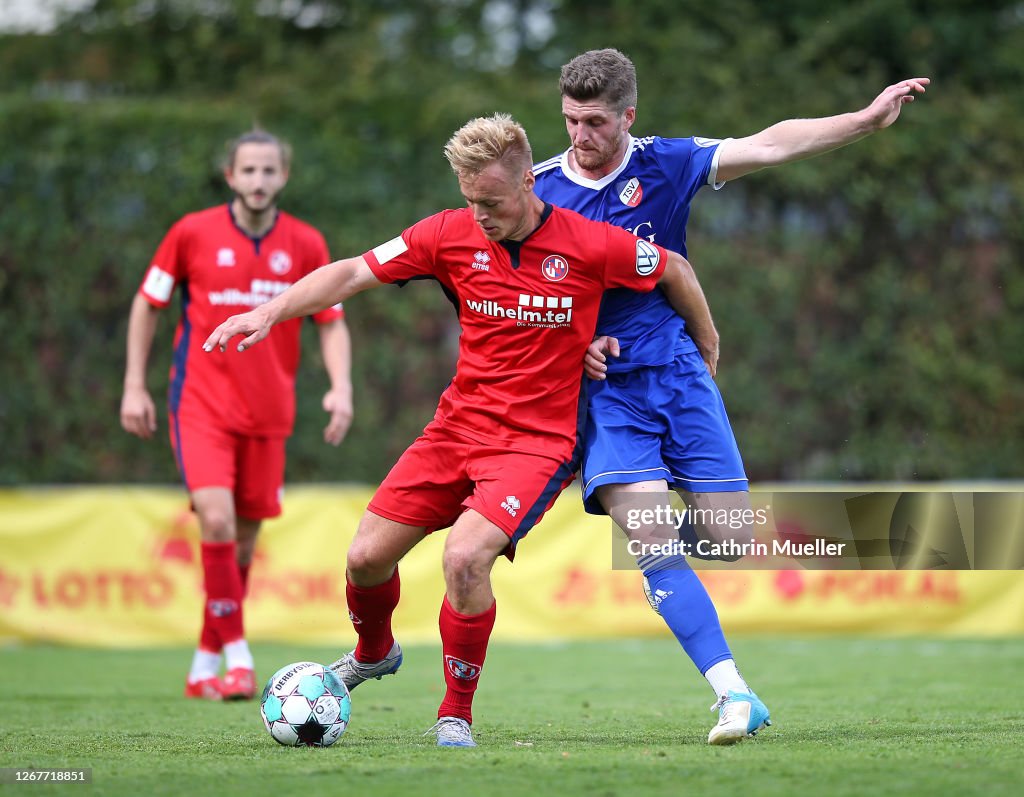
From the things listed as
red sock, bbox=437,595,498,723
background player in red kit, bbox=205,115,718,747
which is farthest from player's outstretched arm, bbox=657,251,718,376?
red sock, bbox=437,595,498,723

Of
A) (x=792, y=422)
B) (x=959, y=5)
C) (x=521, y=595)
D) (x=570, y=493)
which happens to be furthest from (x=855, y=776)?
(x=959, y=5)

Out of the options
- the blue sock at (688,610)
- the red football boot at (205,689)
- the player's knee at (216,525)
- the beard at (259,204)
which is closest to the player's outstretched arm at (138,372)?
the player's knee at (216,525)

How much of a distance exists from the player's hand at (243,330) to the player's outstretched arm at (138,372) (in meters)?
2.59

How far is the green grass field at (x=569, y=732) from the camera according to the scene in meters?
3.82

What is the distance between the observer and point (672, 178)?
521cm

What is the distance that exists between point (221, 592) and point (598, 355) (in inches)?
116

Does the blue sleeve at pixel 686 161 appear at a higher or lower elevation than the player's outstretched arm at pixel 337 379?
higher

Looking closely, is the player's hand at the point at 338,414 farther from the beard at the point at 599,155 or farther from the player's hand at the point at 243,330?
the beard at the point at 599,155

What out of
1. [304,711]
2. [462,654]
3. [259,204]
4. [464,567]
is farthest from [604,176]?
[259,204]

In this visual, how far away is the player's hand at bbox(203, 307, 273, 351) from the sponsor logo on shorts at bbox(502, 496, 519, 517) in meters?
1.03

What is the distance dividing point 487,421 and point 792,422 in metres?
8.37

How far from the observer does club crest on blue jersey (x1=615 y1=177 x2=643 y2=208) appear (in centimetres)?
520

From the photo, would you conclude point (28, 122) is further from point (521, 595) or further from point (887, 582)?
point (887, 582)

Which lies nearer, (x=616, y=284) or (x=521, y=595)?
(x=616, y=284)
